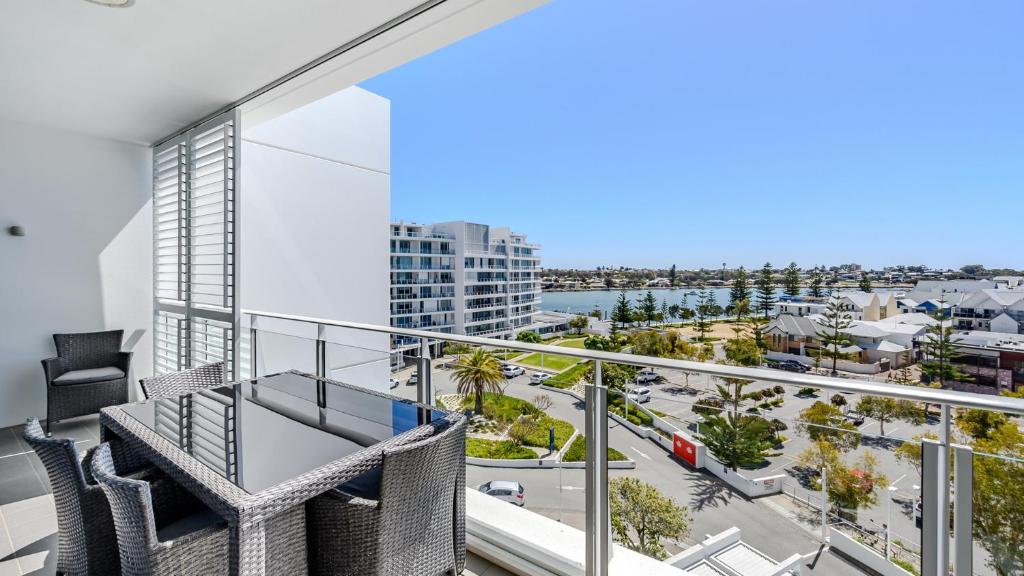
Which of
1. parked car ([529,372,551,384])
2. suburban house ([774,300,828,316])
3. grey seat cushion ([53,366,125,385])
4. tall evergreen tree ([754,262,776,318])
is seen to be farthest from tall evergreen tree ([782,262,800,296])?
grey seat cushion ([53,366,125,385])

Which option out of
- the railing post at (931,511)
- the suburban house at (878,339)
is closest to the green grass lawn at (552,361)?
the railing post at (931,511)

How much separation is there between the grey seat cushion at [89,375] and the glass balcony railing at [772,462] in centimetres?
356

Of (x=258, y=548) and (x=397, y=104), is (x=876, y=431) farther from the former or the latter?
(x=397, y=104)

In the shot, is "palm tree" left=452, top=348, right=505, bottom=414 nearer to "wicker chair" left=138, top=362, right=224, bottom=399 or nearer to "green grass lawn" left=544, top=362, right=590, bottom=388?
"green grass lawn" left=544, top=362, right=590, bottom=388

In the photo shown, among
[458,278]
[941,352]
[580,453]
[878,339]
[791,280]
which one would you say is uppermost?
[458,278]

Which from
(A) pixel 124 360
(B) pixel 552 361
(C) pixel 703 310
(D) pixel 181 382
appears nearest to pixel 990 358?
(C) pixel 703 310

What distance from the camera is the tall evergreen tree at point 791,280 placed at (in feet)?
90.4

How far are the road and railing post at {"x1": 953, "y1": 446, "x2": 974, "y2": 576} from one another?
26 cm

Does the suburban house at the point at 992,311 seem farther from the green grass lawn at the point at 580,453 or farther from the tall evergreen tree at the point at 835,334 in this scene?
the green grass lawn at the point at 580,453

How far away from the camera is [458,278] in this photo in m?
39.6

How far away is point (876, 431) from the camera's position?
1.25m

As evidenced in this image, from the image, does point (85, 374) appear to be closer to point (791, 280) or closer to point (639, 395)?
point (639, 395)

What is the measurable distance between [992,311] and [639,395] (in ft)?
65.1

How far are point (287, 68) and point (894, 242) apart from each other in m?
42.7
